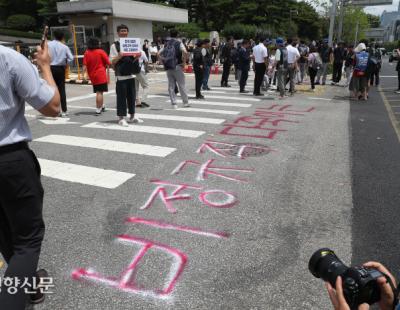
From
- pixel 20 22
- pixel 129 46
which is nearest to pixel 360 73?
pixel 129 46

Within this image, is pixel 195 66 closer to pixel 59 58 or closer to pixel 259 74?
pixel 259 74

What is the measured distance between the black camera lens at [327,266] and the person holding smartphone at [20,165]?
154 centimetres

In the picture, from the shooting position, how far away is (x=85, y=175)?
485 cm

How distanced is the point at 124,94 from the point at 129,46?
938 millimetres

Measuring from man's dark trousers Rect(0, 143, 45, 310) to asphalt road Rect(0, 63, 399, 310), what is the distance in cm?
55

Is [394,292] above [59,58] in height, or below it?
below

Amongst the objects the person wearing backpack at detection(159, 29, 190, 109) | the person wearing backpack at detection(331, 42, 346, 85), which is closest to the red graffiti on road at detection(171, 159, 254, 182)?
the person wearing backpack at detection(159, 29, 190, 109)

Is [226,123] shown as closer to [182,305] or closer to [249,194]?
[249,194]

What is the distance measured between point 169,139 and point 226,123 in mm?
1687

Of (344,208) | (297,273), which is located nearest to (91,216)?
(297,273)

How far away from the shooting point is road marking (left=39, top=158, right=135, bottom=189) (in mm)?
4598

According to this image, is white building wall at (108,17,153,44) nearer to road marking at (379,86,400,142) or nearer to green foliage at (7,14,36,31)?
road marking at (379,86,400,142)

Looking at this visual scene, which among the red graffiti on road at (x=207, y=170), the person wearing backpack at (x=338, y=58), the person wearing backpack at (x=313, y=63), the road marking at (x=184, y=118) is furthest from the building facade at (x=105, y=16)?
the red graffiti on road at (x=207, y=170)

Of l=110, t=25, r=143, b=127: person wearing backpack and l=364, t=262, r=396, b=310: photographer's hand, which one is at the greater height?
l=110, t=25, r=143, b=127: person wearing backpack
